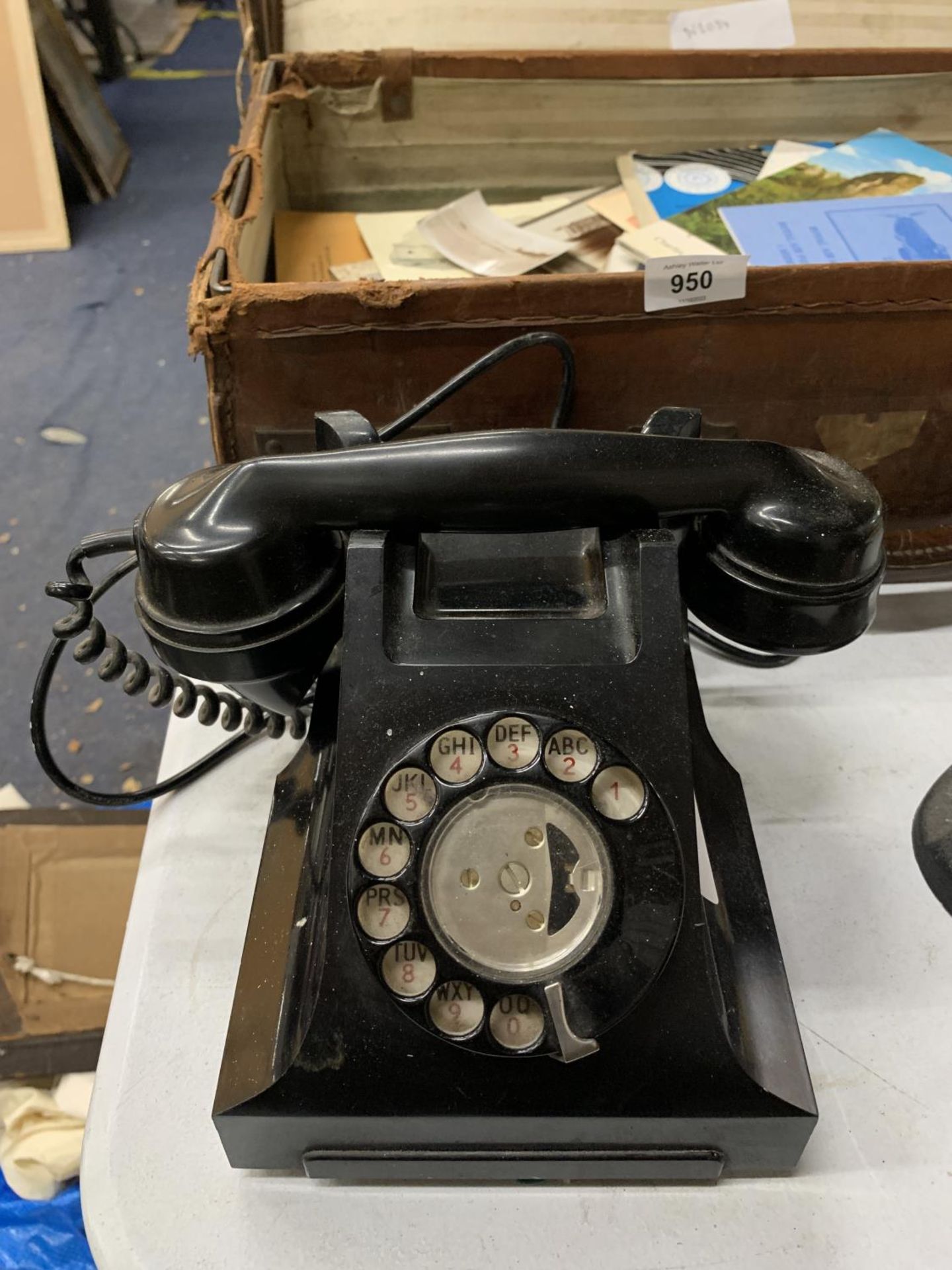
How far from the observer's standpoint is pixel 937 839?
0.60 m

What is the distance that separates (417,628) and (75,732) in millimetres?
1038

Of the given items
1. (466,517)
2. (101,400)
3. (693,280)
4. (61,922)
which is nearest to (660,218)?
(693,280)

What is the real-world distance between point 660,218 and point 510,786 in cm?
76

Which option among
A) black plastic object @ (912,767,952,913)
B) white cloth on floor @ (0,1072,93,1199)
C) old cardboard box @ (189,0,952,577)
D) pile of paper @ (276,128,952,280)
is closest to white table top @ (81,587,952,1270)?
black plastic object @ (912,767,952,913)

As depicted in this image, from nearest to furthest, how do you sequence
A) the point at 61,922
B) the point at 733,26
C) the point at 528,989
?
1. the point at 528,989
2. the point at 61,922
3. the point at 733,26

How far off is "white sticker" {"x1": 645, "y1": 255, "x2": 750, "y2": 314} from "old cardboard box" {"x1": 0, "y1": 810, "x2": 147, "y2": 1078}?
0.70 meters

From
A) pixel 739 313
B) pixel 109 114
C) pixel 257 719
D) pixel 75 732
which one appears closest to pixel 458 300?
pixel 739 313

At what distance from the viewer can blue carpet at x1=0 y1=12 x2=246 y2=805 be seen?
1384mm

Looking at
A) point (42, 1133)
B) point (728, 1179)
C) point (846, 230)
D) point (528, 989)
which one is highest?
point (846, 230)

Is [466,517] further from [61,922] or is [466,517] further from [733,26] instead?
[733,26]

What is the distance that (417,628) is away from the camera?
19.0 inches

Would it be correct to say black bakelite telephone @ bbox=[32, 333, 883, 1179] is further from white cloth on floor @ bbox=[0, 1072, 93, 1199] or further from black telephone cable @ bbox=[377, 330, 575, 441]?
white cloth on floor @ bbox=[0, 1072, 93, 1199]

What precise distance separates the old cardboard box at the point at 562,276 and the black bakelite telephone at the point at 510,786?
0.18 m

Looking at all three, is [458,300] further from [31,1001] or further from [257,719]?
[31,1001]
